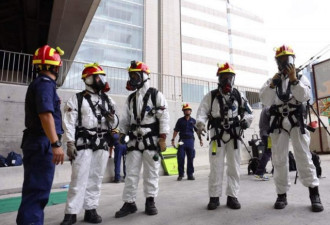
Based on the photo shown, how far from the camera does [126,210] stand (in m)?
3.34

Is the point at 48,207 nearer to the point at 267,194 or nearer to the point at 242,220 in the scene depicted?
the point at 242,220

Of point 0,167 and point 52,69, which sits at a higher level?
point 52,69

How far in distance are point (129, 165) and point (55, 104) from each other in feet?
4.56

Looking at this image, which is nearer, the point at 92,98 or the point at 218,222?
the point at 218,222

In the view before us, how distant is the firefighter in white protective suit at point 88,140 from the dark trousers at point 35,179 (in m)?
0.61

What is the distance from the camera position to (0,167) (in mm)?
5996

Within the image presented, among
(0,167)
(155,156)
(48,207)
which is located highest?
(155,156)

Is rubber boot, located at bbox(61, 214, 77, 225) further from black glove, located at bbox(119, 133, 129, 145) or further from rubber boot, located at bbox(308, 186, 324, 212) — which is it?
rubber boot, located at bbox(308, 186, 324, 212)

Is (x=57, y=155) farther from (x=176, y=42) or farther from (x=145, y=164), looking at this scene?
(x=176, y=42)

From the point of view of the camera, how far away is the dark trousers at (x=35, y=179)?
231 centimetres

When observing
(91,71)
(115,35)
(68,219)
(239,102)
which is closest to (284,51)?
(239,102)

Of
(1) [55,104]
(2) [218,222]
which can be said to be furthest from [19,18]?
(2) [218,222]

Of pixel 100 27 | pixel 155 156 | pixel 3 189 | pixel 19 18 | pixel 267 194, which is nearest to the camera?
pixel 155 156

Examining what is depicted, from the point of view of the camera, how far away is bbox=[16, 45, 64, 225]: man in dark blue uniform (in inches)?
92.2
